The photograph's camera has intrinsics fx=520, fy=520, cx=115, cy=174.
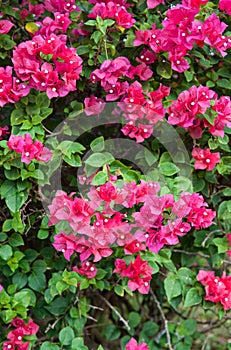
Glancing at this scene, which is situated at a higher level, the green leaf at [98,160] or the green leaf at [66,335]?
the green leaf at [98,160]

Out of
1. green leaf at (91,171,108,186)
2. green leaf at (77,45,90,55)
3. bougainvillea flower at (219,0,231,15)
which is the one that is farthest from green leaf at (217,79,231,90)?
green leaf at (91,171,108,186)

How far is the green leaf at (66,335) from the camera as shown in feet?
6.09

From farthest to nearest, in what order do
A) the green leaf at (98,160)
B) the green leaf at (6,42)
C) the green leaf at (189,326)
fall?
the green leaf at (189,326) < the green leaf at (6,42) < the green leaf at (98,160)

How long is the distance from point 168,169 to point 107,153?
22 cm

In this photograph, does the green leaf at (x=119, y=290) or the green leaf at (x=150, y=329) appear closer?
the green leaf at (x=119, y=290)

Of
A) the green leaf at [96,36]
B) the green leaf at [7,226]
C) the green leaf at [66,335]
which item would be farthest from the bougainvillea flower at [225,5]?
the green leaf at [66,335]

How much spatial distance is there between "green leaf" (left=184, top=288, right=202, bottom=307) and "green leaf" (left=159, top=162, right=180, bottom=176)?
0.45m

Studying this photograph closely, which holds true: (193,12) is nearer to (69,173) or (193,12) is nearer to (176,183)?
(176,183)

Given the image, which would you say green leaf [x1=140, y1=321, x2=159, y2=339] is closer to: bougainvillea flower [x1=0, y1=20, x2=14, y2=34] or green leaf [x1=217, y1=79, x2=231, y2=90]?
green leaf [x1=217, y1=79, x2=231, y2=90]

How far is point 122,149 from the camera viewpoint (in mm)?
1973

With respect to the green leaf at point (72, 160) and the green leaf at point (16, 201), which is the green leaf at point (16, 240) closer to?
the green leaf at point (16, 201)

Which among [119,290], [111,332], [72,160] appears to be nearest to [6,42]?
[72,160]

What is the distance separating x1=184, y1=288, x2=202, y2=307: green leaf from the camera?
1850 millimetres

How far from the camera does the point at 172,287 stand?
188 cm
